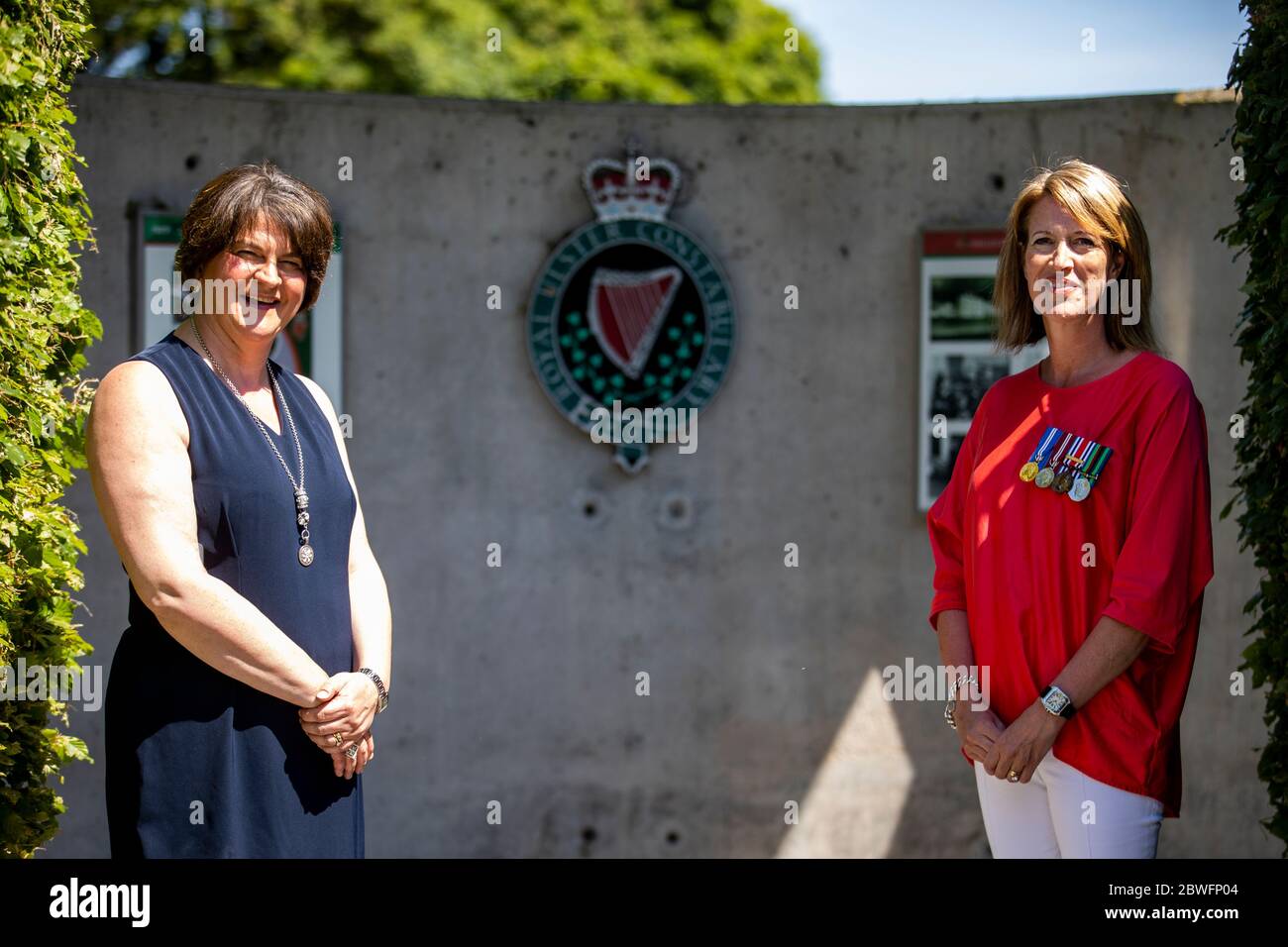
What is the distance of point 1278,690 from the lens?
343 cm

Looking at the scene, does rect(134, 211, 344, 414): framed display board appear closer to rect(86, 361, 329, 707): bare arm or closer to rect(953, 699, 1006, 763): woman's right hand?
rect(86, 361, 329, 707): bare arm

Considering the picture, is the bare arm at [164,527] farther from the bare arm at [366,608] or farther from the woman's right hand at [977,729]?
the woman's right hand at [977,729]

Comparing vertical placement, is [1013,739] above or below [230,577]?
Answer: below

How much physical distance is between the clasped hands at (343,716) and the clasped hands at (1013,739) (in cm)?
131

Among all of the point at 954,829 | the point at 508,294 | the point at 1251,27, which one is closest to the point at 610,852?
the point at 954,829

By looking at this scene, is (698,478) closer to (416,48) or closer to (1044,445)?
(1044,445)

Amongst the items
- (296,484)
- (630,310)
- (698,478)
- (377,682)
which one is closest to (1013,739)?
(377,682)

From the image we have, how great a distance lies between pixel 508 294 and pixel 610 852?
236 centimetres

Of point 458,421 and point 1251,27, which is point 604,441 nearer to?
point 458,421

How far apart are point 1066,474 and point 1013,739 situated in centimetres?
57

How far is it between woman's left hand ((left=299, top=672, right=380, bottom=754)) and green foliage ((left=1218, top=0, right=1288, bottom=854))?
2186 millimetres

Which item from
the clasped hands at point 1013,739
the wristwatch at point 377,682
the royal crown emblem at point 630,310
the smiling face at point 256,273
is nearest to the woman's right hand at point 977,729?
the clasped hands at point 1013,739

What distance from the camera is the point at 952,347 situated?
5688 millimetres

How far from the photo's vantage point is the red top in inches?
112
